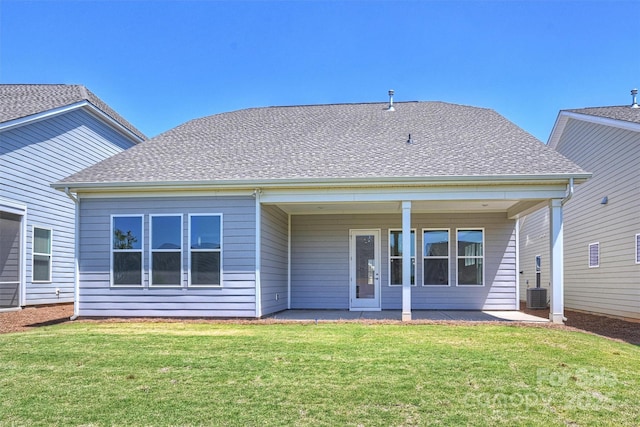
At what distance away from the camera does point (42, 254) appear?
42.3 feet

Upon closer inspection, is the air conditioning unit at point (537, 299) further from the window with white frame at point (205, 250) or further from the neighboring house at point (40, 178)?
the neighboring house at point (40, 178)

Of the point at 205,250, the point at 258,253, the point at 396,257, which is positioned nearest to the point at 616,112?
the point at 396,257

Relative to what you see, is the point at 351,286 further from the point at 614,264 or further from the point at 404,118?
the point at 614,264

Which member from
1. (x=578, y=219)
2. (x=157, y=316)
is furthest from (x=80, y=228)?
(x=578, y=219)

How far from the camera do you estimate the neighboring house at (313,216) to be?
31.2 feet

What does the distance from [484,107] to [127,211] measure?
34.0ft

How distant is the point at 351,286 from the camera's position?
12102mm

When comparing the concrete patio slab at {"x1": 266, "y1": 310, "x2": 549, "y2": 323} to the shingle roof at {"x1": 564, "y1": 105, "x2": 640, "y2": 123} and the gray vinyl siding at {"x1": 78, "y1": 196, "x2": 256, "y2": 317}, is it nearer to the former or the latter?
the gray vinyl siding at {"x1": 78, "y1": 196, "x2": 256, "y2": 317}

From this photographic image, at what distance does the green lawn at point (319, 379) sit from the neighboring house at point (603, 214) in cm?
407

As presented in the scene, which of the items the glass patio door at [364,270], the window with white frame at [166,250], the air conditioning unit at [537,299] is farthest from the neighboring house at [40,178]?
the air conditioning unit at [537,299]

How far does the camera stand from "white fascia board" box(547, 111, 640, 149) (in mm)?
10655

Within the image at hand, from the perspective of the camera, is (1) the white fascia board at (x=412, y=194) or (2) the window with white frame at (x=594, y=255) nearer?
(1) the white fascia board at (x=412, y=194)

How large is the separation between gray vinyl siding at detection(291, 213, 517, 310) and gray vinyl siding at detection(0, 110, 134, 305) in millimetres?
6549

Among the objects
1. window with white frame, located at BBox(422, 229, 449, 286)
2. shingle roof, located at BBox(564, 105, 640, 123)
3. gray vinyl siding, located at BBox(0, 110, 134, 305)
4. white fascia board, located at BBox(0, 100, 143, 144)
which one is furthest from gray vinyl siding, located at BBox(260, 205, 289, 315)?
shingle roof, located at BBox(564, 105, 640, 123)
